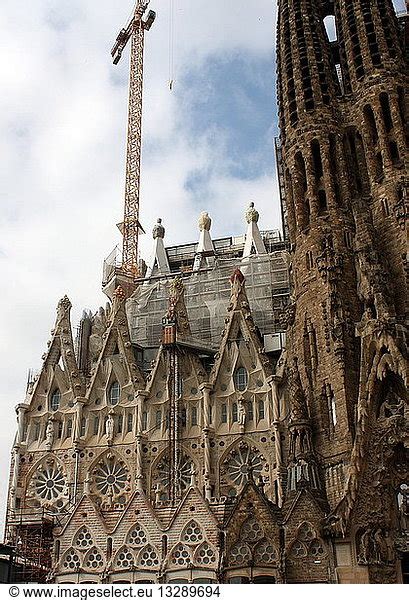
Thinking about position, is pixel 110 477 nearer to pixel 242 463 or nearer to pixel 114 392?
pixel 114 392

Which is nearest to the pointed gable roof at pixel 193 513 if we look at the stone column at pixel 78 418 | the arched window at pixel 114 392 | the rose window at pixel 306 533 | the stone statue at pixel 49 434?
the rose window at pixel 306 533

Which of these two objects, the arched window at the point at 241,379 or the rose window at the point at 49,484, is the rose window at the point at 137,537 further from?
the arched window at the point at 241,379

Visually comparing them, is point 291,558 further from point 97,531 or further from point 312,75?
point 312,75

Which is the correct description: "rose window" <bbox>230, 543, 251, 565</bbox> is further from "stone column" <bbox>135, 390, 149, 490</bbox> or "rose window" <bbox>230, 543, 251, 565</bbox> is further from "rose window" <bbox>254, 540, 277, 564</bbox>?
"stone column" <bbox>135, 390, 149, 490</bbox>

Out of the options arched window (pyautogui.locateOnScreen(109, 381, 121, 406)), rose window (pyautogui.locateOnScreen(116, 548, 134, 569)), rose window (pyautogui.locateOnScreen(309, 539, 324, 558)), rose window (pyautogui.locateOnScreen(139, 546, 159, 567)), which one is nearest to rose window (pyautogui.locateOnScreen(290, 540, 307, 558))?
rose window (pyautogui.locateOnScreen(309, 539, 324, 558))

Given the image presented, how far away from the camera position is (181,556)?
26266 mm

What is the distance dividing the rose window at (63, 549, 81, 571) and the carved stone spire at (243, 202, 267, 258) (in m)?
31.0

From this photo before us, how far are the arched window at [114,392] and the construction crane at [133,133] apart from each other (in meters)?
15.0

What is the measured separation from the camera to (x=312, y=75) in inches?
1454

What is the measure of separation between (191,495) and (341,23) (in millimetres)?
25643

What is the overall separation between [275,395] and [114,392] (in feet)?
28.5

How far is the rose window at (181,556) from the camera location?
2614 centimetres

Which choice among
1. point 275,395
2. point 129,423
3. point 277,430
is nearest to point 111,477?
point 129,423
